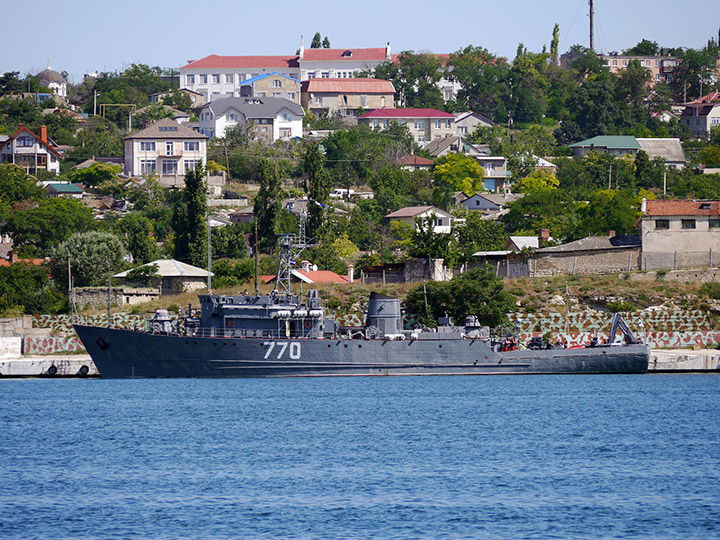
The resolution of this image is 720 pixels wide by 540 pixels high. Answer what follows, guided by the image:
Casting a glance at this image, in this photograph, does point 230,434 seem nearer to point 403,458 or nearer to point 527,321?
point 403,458

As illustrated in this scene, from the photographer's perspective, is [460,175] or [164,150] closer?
[164,150]

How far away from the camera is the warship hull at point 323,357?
5316 centimetres

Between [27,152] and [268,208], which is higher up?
[27,152]

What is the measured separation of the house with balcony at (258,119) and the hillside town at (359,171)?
0.86 ft

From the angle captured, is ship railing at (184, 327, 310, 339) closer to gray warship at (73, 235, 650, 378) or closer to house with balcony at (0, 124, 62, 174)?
gray warship at (73, 235, 650, 378)

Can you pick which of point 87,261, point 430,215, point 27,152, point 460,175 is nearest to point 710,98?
point 460,175

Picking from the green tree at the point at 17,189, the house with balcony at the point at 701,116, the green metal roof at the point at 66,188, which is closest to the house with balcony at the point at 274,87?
the green metal roof at the point at 66,188

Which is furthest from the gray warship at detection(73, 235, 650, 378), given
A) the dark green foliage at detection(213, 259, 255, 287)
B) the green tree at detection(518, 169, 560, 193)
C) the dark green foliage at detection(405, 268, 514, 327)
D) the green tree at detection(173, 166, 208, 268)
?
the green tree at detection(518, 169, 560, 193)

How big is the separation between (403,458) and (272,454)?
14.5ft

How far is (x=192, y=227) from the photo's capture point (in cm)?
7775

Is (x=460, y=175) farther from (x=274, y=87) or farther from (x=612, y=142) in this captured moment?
(x=274, y=87)

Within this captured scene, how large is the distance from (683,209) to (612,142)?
176 ft

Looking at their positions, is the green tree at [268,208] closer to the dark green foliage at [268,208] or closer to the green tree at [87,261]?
the dark green foliage at [268,208]

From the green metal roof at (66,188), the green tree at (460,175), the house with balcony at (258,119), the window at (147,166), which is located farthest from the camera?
the house with balcony at (258,119)
